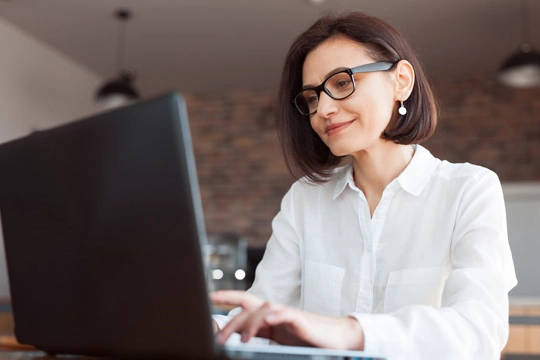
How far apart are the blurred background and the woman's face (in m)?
3.24

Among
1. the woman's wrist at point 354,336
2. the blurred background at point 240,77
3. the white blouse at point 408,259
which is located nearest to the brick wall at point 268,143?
the blurred background at point 240,77

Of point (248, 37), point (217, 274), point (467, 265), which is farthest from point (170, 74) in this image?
point (467, 265)

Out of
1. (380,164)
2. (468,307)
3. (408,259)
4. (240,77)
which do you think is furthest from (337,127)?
(240,77)

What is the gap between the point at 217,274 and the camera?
212 inches

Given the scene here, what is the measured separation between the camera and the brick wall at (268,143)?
6.20 metres

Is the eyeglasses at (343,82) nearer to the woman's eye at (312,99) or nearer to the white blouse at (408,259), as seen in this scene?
the woman's eye at (312,99)

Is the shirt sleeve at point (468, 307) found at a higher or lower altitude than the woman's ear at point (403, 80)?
lower

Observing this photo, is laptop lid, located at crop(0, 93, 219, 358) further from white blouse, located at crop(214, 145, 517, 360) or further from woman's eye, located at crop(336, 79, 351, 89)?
woman's eye, located at crop(336, 79, 351, 89)

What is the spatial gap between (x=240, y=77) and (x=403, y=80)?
529 centimetres

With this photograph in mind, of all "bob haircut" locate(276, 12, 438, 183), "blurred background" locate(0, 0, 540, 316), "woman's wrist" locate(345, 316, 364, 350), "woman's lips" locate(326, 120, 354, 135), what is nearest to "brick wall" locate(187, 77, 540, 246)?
"blurred background" locate(0, 0, 540, 316)

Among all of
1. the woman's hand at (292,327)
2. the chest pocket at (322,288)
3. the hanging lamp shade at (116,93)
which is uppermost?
the hanging lamp shade at (116,93)

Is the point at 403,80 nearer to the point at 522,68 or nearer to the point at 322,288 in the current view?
the point at 322,288

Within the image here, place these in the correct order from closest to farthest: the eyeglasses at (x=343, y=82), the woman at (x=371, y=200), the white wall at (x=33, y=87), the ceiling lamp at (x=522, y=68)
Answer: the woman at (x=371, y=200) → the eyeglasses at (x=343, y=82) → the ceiling lamp at (x=522, y=68) → the white wall at (x=33, y=87)

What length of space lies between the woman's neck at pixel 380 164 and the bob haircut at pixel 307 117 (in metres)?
0.03
